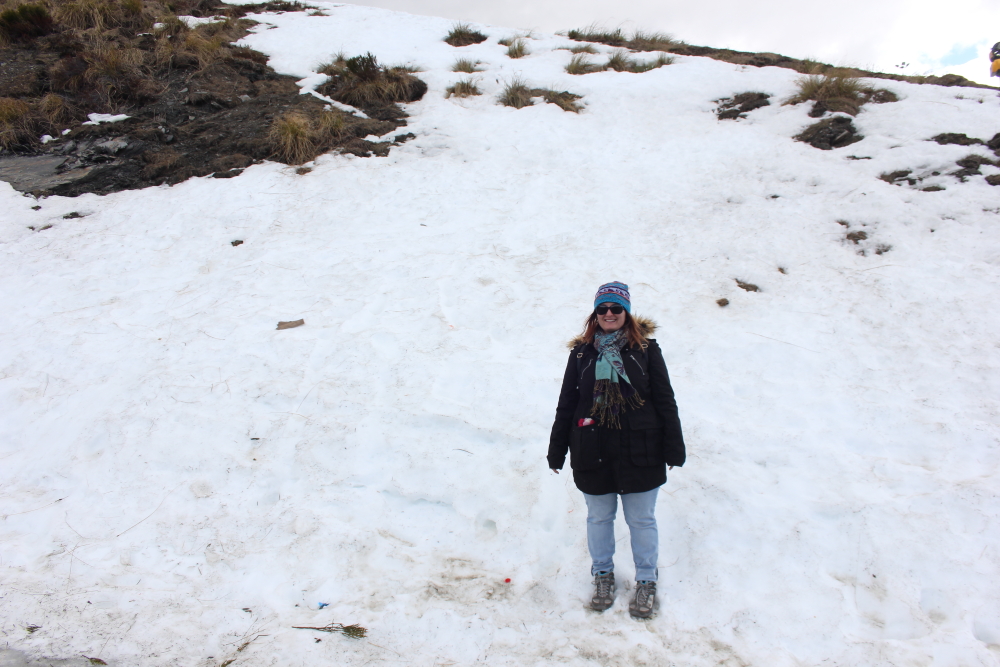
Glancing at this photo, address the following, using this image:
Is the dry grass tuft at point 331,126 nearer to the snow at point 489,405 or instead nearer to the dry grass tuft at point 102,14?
the snow at point 489,405

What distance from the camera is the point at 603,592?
3125 millimetres

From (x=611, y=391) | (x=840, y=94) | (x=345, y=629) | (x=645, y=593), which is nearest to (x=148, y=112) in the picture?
(x=345, y=629)

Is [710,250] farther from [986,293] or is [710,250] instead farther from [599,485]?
[599,485]

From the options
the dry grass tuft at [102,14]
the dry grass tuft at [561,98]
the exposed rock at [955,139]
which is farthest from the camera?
the dry grass tuft at [102,14]

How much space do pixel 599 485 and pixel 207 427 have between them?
364cm

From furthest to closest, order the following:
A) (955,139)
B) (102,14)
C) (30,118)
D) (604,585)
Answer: (102,14), (30,118), (955,139), (604,585)

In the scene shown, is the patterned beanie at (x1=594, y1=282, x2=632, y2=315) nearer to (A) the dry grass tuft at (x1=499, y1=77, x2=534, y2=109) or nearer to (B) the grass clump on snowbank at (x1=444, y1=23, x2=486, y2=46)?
(A) the dry grass tuft at (x1=499, y1=77, x2=534, y2=109)

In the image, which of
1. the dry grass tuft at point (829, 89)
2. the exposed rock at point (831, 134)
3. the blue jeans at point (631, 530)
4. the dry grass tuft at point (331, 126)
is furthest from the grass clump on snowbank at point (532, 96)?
the blue jeans at point (631, 530)

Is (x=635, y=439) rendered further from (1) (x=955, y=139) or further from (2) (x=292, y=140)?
(2) (x=292, y=140)

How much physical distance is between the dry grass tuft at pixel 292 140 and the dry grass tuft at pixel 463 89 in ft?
12.0

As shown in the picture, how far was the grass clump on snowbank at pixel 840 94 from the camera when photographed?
884 cm

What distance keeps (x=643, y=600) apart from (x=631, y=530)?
42cm

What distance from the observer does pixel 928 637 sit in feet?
9.18

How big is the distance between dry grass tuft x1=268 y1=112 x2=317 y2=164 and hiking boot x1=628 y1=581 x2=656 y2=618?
874 cm
